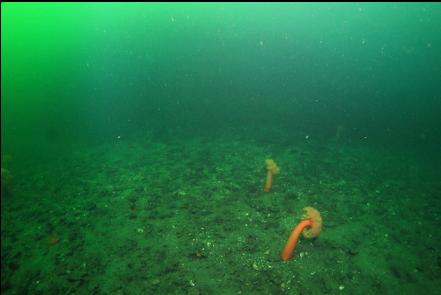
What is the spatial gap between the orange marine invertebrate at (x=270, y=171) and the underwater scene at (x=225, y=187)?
29 millimetres

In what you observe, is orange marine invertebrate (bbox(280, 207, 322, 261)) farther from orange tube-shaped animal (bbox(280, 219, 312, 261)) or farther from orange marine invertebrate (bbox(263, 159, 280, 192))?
orange marine invertebrate (bbox(263, 159, 280, 192))

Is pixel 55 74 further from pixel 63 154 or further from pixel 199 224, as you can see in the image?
pixel 199 224

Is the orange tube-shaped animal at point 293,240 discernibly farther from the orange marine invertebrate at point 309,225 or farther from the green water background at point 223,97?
the green water background at point 223,97

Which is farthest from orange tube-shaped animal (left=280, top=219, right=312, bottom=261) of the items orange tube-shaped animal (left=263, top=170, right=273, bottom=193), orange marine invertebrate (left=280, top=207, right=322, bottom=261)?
orange tube-shaped animal (left=263, top=170, right=273, bottom=193)

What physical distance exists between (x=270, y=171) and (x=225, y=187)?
1.32 metres

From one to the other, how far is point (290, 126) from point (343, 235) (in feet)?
21.8

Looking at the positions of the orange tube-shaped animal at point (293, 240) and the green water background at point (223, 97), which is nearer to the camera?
the orange tube-shaped animal at point (293, 240)

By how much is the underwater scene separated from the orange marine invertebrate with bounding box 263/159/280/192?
1.1 inches

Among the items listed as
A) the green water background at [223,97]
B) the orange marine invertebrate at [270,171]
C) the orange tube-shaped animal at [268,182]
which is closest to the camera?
the orange marine invertebrate at [270,171]

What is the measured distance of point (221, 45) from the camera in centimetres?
2655

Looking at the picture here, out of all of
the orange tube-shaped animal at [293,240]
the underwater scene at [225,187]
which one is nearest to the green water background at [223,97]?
the underwater scene at [225,187]

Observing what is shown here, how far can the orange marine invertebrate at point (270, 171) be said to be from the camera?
567 cm

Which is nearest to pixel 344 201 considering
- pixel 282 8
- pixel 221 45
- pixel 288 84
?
pixel 288 84

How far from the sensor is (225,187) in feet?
22.0
